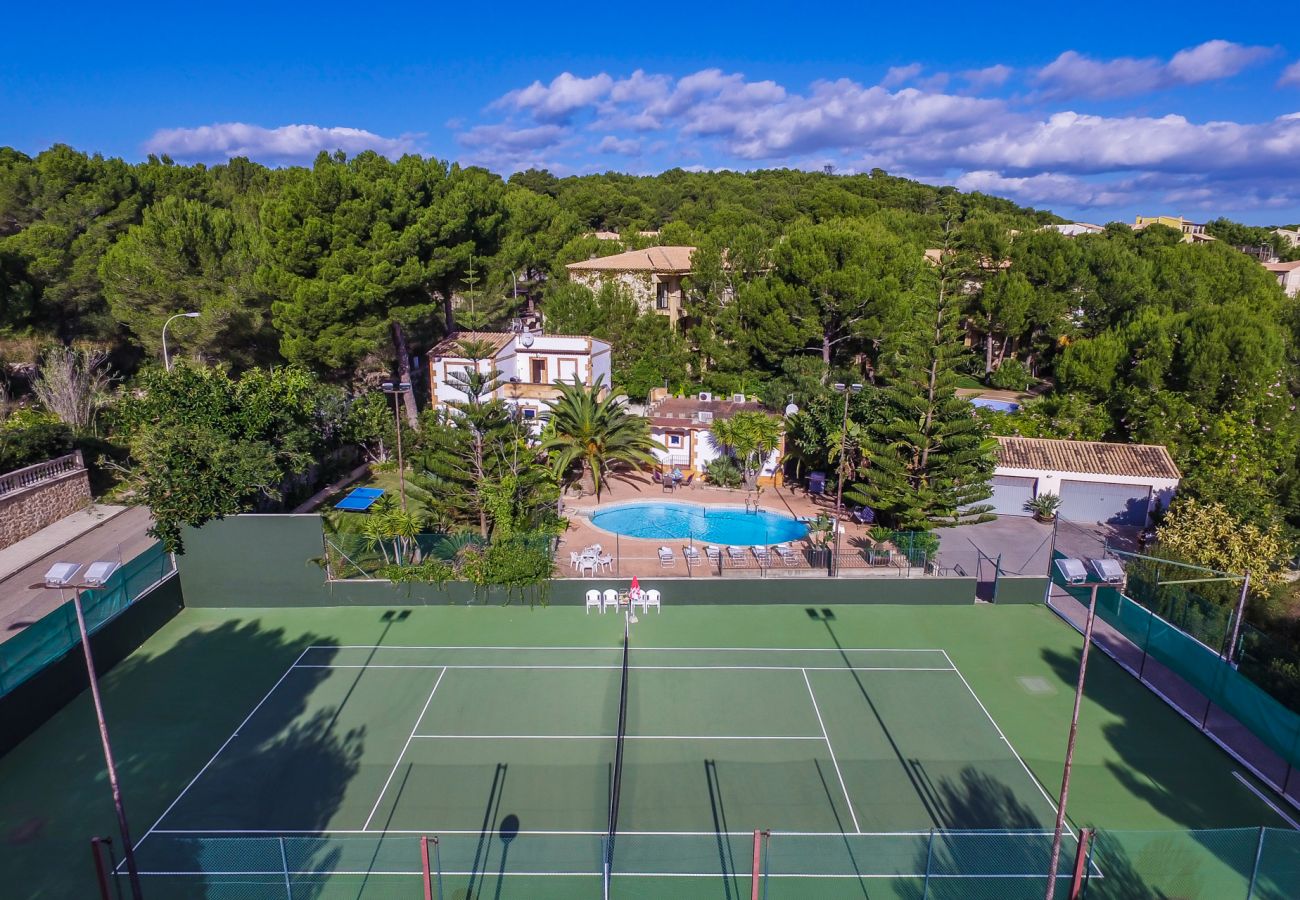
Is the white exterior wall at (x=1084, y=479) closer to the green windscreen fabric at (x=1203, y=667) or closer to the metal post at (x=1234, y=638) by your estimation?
the green windscreen fabric at (x=1203, y=667)

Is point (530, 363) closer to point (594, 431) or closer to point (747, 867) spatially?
point (594, 431)

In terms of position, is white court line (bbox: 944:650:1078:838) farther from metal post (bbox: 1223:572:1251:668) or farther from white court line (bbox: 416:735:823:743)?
metal post (bbox: 1223:572:1251:668)

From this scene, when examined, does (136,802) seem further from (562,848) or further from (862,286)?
(862,286)

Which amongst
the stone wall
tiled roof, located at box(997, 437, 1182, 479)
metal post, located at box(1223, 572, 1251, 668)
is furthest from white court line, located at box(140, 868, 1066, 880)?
tiled roof, located at box(997, 437, 1182, 479)

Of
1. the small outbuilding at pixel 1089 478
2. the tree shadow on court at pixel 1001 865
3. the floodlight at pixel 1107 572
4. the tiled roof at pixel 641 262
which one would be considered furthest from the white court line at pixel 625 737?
the tiled roof at pixel 641 262

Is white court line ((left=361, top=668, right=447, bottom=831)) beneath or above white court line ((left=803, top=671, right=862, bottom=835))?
above

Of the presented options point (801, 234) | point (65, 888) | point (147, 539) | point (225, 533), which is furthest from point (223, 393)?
point (801, 234)
